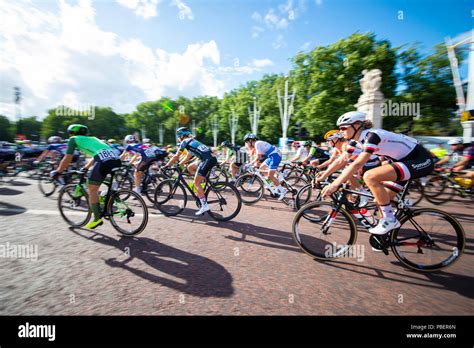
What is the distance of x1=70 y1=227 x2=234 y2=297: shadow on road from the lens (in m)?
2.47

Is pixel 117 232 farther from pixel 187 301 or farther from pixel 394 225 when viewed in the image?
pixel 394 225

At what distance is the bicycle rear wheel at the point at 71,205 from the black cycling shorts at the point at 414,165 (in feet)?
16.8

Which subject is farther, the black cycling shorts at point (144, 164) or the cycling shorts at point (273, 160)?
the black cycling shorts at point (144, 164)

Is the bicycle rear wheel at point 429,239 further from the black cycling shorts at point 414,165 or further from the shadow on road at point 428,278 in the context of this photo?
the black cycling shorts at point 414,165

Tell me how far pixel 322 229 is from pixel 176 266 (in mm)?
2276

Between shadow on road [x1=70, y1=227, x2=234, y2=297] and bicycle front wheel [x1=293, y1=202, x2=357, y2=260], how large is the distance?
134cm

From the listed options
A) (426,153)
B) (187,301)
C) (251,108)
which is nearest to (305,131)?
(251,108)

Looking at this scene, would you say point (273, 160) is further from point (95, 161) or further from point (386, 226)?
point (95, 161)

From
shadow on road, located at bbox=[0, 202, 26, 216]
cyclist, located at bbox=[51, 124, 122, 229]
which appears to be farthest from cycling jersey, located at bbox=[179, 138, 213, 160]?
shadow on road, located at bbox=[0, 202, 26, 216]

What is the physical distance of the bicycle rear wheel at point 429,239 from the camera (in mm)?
2857

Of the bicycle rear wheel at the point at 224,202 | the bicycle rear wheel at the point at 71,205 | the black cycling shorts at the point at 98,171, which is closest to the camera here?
the black cycling shorts at the point at 98,171

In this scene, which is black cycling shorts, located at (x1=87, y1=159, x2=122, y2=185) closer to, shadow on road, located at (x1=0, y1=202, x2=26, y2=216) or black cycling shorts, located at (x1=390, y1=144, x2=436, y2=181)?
shadow on road, located at (x1=0, y1=202, x2=26, y2=216)

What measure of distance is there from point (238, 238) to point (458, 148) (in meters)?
8.35

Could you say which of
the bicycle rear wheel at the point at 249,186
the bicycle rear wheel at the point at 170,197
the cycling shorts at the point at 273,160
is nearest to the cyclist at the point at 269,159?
the cycling shorts at the point at 273,160
